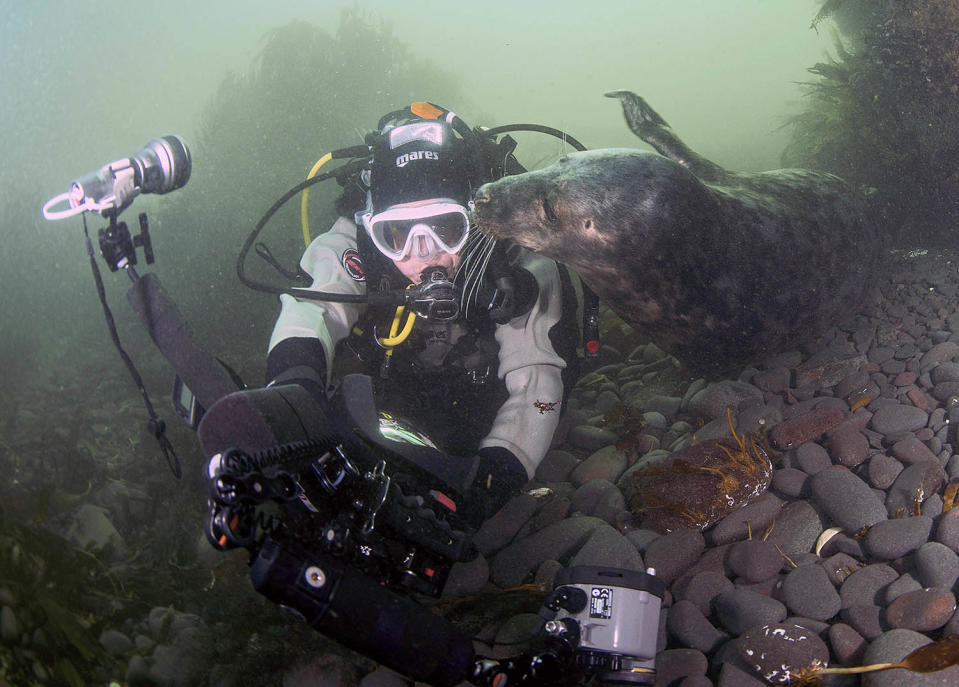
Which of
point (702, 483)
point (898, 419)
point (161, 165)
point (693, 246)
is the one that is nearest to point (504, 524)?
point (702, 483)

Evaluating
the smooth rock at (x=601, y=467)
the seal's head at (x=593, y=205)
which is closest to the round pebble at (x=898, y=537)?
the smooth rock at (x=601, y=467)

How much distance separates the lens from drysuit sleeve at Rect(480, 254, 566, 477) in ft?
10.8

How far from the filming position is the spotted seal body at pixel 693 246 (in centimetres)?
305

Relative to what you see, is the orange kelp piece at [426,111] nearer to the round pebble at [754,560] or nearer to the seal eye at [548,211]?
the seal eye at [548,211]

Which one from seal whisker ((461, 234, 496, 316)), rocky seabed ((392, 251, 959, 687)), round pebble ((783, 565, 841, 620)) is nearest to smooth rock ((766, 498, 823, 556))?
rocky seabed ((392, 251, 959, 687))

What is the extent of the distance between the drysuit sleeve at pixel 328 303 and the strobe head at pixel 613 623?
7.25 ft

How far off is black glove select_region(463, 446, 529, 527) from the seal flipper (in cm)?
242

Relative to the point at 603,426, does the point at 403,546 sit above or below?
above

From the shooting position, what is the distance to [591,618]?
1.85 metres

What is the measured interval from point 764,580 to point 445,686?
1483 millimetres

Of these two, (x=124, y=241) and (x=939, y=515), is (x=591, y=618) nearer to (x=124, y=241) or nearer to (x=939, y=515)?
(x=939, y=515)

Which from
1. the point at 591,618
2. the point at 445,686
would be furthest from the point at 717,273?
the point at 445,686

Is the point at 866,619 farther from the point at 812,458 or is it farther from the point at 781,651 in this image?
the point at 812,458

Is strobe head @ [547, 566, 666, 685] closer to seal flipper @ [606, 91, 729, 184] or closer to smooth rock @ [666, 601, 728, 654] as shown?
smooth rock @ [666, 601, 728, 654]
